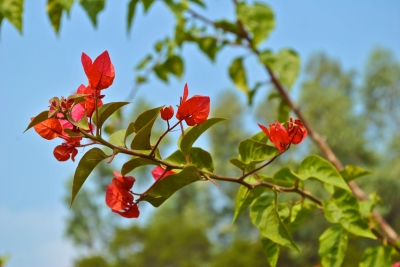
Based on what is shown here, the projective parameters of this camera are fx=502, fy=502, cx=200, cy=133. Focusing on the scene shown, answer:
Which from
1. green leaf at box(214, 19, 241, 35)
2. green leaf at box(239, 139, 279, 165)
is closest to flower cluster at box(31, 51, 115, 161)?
green leaf at box(239, 139, 279, 165)

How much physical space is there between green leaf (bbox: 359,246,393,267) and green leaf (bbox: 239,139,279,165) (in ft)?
0.83

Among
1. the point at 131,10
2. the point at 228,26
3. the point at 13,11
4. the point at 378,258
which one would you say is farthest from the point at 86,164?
the point at 228,26

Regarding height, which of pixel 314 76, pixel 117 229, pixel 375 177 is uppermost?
pixel 314 76

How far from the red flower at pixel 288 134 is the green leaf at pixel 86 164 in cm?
12

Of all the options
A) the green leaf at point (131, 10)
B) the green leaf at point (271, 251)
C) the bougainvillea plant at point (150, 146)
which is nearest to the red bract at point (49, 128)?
the bougainvillea plant at point (150, 146)

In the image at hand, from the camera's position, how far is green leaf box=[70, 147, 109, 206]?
1.11 feet

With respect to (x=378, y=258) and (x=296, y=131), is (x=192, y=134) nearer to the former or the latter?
(x=296, y=131)

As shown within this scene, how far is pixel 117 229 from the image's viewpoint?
11594 mm

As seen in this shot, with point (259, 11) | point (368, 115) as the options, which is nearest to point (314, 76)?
point (368, 115)

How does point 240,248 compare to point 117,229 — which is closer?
point 240,248

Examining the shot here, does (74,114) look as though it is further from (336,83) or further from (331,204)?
(336,83)

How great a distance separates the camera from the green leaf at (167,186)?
0.36 m

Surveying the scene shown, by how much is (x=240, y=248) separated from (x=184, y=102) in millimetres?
8912

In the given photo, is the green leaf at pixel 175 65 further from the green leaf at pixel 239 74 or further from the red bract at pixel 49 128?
the red bract at pixel 49 128
